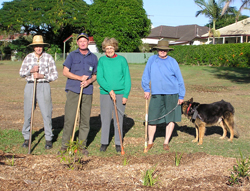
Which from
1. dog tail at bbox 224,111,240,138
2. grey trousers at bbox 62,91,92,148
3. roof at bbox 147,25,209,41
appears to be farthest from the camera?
roof at bbox 147,25,209,41

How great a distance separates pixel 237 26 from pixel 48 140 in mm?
42073

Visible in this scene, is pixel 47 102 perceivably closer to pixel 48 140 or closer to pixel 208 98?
pixel 48 140

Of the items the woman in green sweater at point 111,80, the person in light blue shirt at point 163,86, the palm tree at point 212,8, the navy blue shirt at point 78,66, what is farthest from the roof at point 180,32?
the navy blue shirt at point 78,66

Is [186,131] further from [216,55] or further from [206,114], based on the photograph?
[216,55]

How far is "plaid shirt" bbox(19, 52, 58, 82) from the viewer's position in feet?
19.4

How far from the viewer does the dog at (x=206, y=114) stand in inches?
266

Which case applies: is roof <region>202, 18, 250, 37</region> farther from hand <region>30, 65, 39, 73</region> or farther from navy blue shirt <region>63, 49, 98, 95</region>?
hand <region>30, 65, 39, 73</region>

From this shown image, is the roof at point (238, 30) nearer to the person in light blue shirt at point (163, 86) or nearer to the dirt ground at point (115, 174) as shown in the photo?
the person in light blue shirt at point (163, 86)

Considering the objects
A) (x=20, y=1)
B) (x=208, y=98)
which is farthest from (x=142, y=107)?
(x=20, y=1)

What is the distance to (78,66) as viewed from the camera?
5.78 m

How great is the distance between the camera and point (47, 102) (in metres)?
5.99

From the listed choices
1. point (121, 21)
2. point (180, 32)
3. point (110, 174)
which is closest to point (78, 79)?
point (110, 174)

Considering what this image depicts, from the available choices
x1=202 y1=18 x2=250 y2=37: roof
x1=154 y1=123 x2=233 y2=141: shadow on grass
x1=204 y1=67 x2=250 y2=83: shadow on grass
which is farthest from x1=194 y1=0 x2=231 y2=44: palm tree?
x1=154 y1=123 x2=233 y2=141: shadow on grass

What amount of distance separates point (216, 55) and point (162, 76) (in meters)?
27.2
